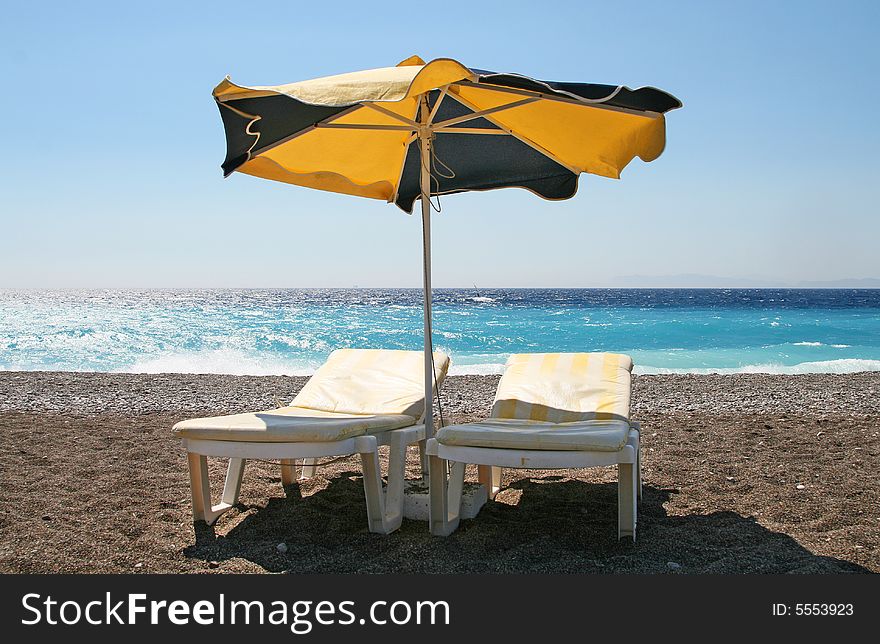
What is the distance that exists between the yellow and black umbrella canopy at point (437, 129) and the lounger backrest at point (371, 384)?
3.35 feet

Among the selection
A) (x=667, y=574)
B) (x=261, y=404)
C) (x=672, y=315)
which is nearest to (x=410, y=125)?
(x=667, y=574)

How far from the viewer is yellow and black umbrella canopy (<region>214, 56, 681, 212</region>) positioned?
282 centimetres

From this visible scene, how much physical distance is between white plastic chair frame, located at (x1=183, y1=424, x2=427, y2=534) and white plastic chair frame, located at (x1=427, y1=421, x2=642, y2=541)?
0.24m

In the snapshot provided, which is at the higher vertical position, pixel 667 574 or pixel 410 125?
pixel 410 125

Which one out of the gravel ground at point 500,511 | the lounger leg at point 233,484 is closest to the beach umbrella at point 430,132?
the gravel ground at point 500,511

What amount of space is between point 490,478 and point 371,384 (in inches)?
34.4

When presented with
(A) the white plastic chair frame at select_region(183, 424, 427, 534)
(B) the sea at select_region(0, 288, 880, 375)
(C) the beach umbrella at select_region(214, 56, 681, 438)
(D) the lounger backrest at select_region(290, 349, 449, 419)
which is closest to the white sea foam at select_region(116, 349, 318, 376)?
(B) the sea at select_region(0, 288, 880, 375)

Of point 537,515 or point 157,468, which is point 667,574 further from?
point 157,468

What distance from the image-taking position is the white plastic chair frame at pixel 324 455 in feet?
10.4

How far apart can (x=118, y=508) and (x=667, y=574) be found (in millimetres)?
2609

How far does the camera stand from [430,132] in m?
3.74

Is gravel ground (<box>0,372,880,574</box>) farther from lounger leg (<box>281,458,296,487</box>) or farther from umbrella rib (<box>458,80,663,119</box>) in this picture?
umbrella rib (<box>458,80,663,119</box>)

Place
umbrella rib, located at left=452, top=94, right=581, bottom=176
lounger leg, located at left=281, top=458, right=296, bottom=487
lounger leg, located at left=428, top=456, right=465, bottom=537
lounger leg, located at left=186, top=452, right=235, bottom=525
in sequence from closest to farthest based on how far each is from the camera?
lounger leg, located at left=428, top=456, right=465, bottom=537 → lounger leg, located at left=186, top=452, right=235, bottom=525 → umbrella rib, located at left=452, top=94, right=581, bottom=176 → lounger leg, located at left=281, top=458, right=296, bottom=487

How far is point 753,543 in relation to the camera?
3141mm
